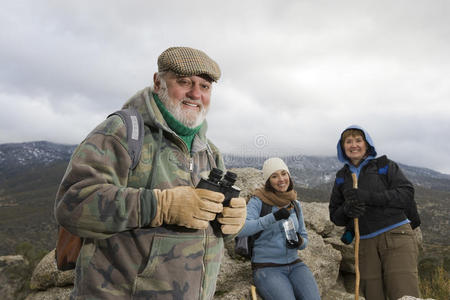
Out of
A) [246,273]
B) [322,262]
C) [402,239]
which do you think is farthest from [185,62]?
[322,262]

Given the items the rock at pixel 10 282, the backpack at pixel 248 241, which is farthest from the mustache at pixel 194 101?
the rock at pixel 10 282

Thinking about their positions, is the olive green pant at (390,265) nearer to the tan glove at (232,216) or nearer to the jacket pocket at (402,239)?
the jacket pocket at (402,239)

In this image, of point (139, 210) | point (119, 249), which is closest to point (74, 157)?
point (139, 210)

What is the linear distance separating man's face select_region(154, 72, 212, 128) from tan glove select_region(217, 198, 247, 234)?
733 millimetres

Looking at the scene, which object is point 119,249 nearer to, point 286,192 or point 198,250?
point 198,250

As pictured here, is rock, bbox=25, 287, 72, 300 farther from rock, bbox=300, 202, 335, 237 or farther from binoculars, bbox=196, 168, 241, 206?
rock, bbox=300, 202, 335, 237

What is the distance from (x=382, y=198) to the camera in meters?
4.32

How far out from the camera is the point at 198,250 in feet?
6.61

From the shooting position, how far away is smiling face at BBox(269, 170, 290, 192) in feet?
16.8

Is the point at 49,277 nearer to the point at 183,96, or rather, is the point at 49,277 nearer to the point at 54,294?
the point at 54,294

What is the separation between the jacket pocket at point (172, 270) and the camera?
1.78 m

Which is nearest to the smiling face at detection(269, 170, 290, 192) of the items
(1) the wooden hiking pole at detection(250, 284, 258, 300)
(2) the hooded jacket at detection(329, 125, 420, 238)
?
(2) the hooded jacket at detection(329, 125, 420, 238)

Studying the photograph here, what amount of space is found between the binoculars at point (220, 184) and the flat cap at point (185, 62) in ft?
2.91

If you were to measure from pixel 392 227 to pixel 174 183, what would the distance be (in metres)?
3.96
